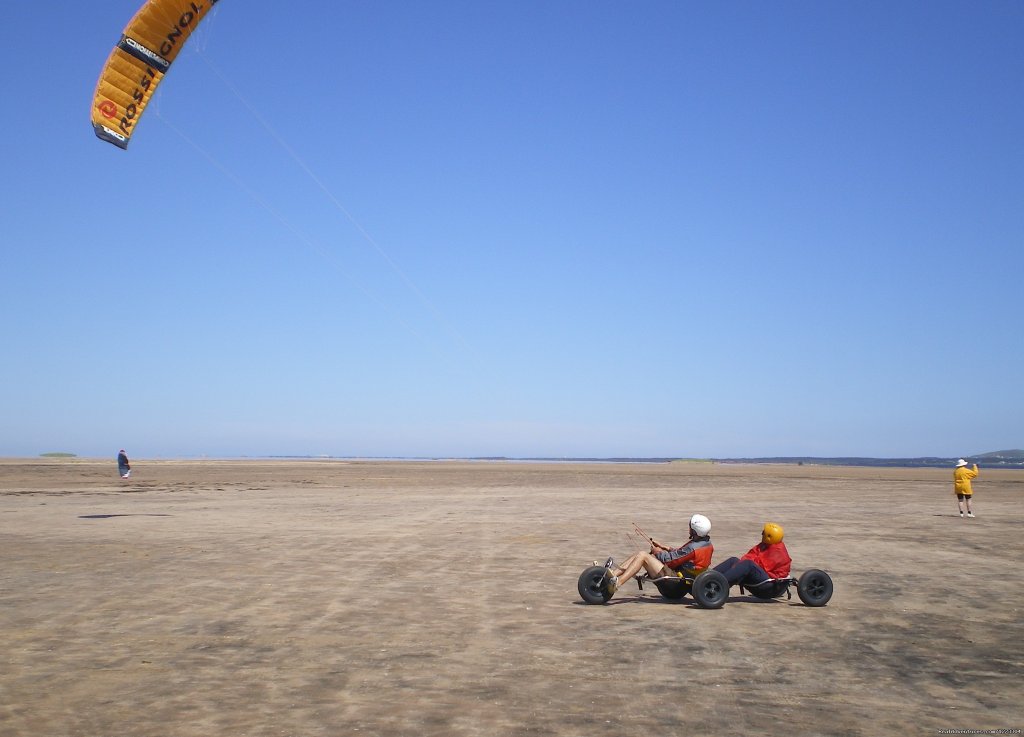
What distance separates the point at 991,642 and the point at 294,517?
59.5ft

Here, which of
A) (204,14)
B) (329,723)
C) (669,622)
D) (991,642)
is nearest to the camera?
(329,723)

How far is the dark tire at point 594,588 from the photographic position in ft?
35.2

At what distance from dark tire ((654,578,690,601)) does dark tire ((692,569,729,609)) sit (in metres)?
0.49

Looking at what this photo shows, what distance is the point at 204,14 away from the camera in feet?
63.7

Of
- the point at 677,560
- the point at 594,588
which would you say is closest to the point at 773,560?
the point at 677,560

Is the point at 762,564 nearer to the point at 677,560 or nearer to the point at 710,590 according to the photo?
the point at 710,590

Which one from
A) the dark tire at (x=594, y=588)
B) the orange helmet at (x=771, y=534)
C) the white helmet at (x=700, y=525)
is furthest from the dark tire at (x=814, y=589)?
the dark tire at (x=594, y=588)

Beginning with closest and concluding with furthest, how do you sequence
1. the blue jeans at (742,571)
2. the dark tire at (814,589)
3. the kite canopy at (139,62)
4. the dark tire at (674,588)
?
the dark tire at (814,589) → the blue jeans at (742,571) → the dark tire at (674,588) → the kite canopy at (139,62)

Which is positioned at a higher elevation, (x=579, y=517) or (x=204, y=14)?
(x=204, y=14)

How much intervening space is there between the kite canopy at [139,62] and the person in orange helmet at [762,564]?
1643 centimetres

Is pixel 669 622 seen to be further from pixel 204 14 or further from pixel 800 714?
pixel 204 14

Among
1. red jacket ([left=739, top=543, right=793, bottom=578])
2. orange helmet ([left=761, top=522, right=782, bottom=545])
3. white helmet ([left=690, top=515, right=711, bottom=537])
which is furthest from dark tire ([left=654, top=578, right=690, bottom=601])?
orange helmet ([left=761, top=522, right=782, bottom=545])

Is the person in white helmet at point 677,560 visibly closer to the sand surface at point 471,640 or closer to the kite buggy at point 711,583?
the kite buggy at point 711,583

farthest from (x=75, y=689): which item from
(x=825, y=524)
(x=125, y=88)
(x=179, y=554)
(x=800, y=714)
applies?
(x=825, y=524)
